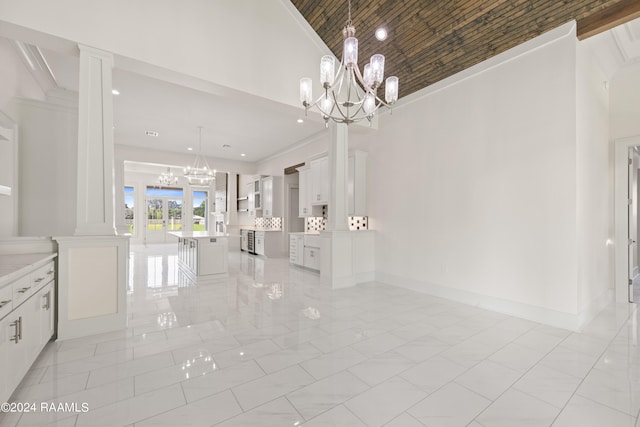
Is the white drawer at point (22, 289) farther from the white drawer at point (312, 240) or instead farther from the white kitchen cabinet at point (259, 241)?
the white kitchen cabinet at point (259, 241)

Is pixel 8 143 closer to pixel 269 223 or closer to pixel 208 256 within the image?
pixel 208 256

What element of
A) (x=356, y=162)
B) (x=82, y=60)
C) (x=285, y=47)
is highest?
(x=285, y=47)

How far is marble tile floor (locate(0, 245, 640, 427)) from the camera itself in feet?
5.72

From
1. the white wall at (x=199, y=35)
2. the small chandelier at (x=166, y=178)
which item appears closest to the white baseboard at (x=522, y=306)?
the white wall at (x=199, y=35)

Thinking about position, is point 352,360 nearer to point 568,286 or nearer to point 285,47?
point 568,286

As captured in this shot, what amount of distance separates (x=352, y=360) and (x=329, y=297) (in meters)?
1.96

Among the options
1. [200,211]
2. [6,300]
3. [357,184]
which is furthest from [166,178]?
[6,300]

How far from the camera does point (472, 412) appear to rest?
5.82ft

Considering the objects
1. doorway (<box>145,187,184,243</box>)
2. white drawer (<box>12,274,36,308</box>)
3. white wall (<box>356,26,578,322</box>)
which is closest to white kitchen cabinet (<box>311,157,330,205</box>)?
white wall (<box>356,26,578,322</box>)

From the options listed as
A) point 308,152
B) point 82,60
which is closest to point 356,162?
point 308,152

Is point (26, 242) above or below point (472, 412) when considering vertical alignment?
above

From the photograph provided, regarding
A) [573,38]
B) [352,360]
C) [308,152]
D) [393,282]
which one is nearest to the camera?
[352,360]

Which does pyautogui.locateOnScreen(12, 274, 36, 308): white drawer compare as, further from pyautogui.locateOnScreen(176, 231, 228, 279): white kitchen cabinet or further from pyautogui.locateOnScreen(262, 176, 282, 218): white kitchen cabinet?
pyautogui.locateOnScreen(262, 176, 282, 218): white kitchen cabinet

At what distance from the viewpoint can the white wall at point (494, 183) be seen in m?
3.21
